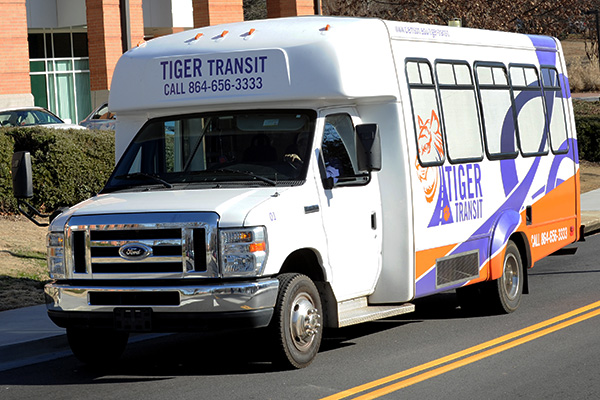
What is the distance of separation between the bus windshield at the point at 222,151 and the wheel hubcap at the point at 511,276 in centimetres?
344

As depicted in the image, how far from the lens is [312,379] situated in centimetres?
800

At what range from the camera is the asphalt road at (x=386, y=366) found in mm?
7617

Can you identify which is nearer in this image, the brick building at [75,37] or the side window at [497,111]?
the side window at [497,111]

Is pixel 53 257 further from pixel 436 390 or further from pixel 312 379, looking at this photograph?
→ pixel 436 390

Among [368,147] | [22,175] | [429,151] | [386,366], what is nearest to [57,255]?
[22,175]

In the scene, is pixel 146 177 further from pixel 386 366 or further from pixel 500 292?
pixel 500 292

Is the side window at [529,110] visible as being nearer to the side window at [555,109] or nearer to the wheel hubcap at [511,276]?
the side window at [555,109]

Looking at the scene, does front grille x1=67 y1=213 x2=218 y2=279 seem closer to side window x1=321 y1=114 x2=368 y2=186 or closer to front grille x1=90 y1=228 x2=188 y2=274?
front grille x1=90 y1=228 x2=188 y2=274

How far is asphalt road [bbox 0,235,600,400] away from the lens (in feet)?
25.0

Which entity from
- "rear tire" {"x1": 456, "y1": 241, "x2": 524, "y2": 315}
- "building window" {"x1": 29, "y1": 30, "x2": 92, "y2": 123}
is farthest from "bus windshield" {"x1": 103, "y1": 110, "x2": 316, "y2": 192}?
"building window" {"x1": 29, "y1": 30, "x2": 92, "y2": 123}

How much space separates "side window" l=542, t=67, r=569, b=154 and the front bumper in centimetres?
576

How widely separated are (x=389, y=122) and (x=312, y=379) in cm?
255

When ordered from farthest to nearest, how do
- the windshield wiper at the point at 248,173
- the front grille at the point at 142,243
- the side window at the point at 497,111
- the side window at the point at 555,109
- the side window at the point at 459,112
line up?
the side window at the point at 555,109 → the side window at the point at 497,111 → the side window at the point at 459,112 → the windshield wiper at the point at 248,173 → the front grille at the point at 142,243

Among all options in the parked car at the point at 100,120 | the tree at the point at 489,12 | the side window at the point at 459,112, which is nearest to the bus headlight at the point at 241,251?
the side window at the point at 459,112
